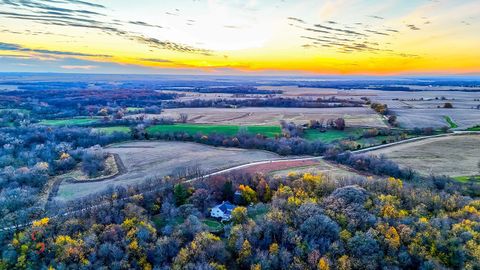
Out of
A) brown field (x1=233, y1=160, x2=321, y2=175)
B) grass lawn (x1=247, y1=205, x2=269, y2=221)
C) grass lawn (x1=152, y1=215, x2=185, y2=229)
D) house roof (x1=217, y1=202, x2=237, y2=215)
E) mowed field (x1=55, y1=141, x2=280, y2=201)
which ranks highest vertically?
grass lawn (x1=247, y1=205, x2=269, y2=221)

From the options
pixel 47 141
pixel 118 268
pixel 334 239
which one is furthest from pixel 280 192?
pixel 47 141

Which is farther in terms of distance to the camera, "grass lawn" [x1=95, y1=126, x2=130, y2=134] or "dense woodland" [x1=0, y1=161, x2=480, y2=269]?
"grass lawn" [x1=95, y1=126, x2=130, y2=134]

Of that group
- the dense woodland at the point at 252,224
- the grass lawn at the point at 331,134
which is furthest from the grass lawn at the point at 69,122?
the grass lawn at the point at 331,134

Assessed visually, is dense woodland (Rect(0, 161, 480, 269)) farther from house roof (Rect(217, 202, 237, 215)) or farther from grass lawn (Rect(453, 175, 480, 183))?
grass lawn (Rect(453, 175, 480, 183))

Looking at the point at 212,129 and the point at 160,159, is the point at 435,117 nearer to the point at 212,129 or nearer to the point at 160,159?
the point at 212,129

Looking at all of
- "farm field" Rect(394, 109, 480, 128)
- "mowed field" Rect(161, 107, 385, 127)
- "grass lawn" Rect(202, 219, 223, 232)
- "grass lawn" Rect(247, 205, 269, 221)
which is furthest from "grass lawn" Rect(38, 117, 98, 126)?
"farm field" Rect(394, 109, 480, 128)

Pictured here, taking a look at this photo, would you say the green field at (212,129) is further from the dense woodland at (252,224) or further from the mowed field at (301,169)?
the dense woodland at (252,224)
